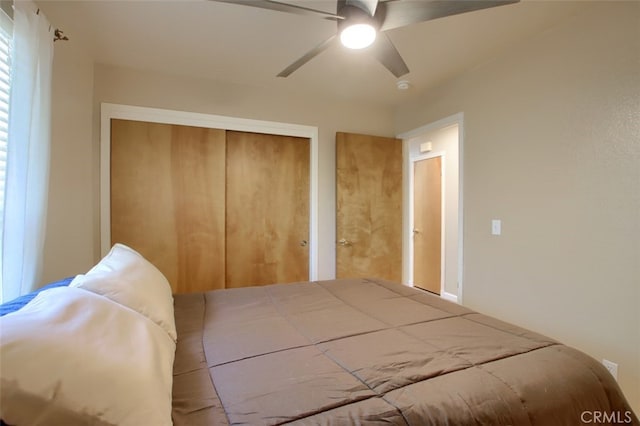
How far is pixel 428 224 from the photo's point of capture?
4340mm

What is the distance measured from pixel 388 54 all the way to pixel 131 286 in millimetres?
1721

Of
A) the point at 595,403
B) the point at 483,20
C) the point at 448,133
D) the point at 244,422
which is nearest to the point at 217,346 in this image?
the point at 244,422

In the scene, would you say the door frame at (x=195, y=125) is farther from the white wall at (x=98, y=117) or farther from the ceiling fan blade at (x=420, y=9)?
the ceiling fan blade at (x=420, y=9)

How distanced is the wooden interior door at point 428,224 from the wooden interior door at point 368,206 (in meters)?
0.92

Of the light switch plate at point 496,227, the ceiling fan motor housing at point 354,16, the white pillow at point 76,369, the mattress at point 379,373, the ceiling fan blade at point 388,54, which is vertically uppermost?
the ceiling fan motor housing at point 354,16

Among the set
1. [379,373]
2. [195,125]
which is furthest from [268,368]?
[195,125]

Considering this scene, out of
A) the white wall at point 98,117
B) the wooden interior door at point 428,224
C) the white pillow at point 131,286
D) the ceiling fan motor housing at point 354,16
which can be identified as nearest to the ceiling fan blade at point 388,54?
the ceiling fan motor housing at point 354,16

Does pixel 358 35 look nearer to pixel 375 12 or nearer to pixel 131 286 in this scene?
pixel 375 12

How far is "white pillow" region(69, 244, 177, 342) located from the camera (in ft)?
3.53

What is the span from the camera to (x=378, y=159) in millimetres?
3426

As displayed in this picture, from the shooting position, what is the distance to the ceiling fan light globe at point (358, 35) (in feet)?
4.85

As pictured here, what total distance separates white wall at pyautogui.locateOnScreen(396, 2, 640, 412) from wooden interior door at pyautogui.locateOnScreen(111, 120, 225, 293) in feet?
7.55

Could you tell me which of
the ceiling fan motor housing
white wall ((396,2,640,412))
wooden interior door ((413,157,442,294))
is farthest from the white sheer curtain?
wooden interior door ((413,157,442,294))

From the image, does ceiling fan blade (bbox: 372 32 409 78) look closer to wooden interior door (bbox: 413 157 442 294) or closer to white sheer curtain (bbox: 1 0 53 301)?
white sheer curtain (bbox: 1 0 53 301)
